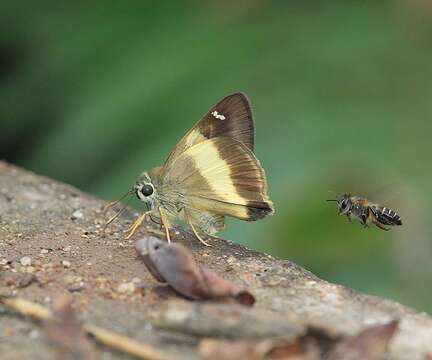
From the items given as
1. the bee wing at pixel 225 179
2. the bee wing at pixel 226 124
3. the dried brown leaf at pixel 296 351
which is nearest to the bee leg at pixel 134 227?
the bee wing at pixel 225 179

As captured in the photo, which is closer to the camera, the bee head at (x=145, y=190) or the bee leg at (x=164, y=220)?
the bee leg at (x=164, y=220)

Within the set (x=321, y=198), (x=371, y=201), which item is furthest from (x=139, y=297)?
(x=321, y=198)

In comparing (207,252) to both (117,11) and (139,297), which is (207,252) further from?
(117,11)

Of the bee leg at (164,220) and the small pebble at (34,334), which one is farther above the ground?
the bee leg at (164,220)

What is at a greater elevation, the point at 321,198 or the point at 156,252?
the point at 321,198

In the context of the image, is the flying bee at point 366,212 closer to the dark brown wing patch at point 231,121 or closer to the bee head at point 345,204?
the bee head at point 345,204

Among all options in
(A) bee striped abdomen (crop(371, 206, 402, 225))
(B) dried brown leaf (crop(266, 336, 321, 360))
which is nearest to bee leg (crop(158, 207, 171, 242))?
(A) bee striped abdomen (crop(371, 206, 402, 225))

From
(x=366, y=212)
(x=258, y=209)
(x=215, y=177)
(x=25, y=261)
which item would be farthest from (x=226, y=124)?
(x=25, y=261)
